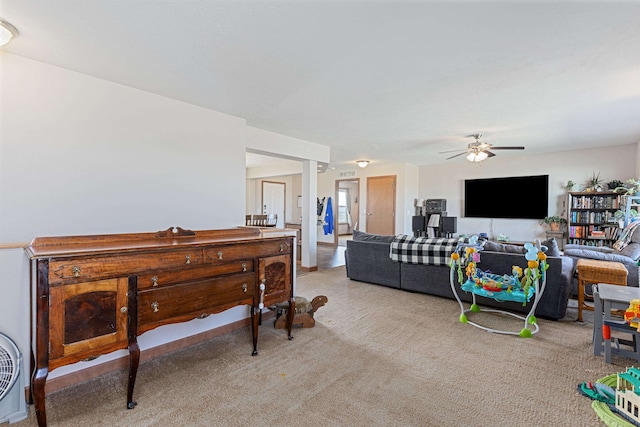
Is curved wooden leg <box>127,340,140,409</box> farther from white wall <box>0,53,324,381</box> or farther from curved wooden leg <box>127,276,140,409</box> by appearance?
white wall <box>0,53,324,381</box>

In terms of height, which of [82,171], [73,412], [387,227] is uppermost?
[82,171]

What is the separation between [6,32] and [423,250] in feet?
14.0

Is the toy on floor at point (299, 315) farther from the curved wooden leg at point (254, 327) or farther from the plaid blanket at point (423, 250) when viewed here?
the plaid blanket at point (423, 250)

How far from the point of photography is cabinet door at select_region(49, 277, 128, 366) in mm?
1579

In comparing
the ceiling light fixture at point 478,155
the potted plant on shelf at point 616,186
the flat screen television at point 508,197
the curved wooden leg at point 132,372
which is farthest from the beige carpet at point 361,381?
the flat screen television at point 508,197

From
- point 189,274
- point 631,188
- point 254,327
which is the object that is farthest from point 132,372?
point 631,188

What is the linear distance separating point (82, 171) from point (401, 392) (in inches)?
118

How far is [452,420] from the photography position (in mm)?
1692

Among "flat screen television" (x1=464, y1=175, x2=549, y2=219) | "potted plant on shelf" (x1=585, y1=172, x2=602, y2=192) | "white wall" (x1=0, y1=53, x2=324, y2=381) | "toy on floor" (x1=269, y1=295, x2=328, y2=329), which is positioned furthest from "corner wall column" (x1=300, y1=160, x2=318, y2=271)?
"potted plant on shelf" (x1=585, y1=172, x2=602, y2=192)

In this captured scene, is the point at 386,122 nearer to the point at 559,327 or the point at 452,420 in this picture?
the point at 559,327

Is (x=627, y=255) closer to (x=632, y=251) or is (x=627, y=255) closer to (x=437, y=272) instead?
(x=632, y=251)

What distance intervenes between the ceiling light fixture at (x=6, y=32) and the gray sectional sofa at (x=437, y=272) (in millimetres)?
4146

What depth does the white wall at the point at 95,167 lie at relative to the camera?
2191 millimetres

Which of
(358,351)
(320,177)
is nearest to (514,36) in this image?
(358,351)
